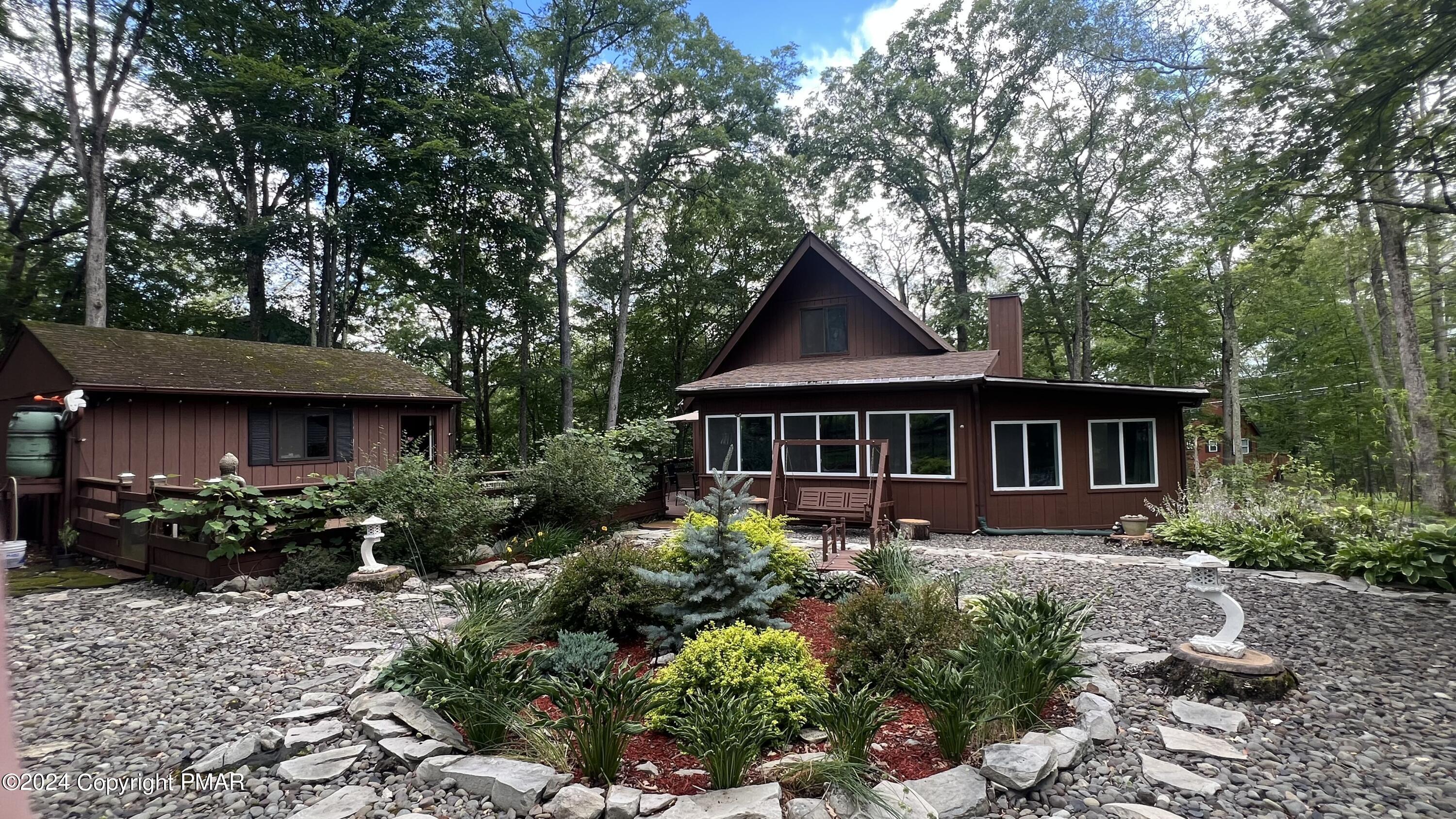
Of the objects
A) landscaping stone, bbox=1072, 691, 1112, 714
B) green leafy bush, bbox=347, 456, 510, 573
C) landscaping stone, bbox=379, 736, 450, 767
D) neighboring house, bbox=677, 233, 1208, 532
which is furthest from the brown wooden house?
landscaping stone, bbox=1072, 691, 1112, 714

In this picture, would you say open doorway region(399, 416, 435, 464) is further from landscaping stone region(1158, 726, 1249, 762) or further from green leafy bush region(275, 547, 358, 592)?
landscaping stone region(1158, 726, 1249, 762)

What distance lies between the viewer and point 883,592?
4.64 m

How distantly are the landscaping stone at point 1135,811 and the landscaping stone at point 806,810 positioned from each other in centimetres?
131

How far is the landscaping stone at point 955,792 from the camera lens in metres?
2.81

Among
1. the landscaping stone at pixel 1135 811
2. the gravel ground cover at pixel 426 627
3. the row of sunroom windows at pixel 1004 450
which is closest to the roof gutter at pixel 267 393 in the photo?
the gravel ground cover at pixel 426 627

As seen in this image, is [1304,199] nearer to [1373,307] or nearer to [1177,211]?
[1177,211]

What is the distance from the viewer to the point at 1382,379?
18.6 meters

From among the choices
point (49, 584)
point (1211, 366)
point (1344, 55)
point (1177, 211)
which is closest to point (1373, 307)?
point (1211, 366)

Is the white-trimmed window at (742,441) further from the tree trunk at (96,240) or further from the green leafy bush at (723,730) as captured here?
the tree trunk at (96,240)

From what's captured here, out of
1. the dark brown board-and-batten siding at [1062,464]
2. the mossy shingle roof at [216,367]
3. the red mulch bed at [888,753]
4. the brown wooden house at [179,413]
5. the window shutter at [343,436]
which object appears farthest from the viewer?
the window shutter at [343,436]

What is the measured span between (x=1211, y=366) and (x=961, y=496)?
60.8 feet

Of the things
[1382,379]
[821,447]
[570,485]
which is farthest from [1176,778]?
[1382,379]

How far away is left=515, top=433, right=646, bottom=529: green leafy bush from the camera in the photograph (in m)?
9.33

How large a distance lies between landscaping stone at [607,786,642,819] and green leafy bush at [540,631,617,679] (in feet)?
2.90
